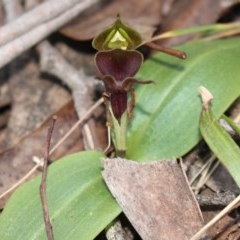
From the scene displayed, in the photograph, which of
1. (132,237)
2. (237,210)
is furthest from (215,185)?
(132,237)

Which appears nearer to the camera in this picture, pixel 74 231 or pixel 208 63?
pixel 74 231

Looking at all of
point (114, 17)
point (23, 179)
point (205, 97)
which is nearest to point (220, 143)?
point (205, 97)

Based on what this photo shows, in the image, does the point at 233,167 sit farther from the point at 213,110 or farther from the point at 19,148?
the point at 19,148

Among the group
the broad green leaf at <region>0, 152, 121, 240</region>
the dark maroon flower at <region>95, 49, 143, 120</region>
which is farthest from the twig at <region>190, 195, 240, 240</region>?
the dark maroon flower at <region>95, 49, 143, 120</region>

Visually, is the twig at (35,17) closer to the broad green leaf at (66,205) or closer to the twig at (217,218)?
the broad green leaf at (66,205)

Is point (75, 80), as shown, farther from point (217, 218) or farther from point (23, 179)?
point (217, 218)

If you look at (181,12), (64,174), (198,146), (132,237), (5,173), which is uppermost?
(181,12)
